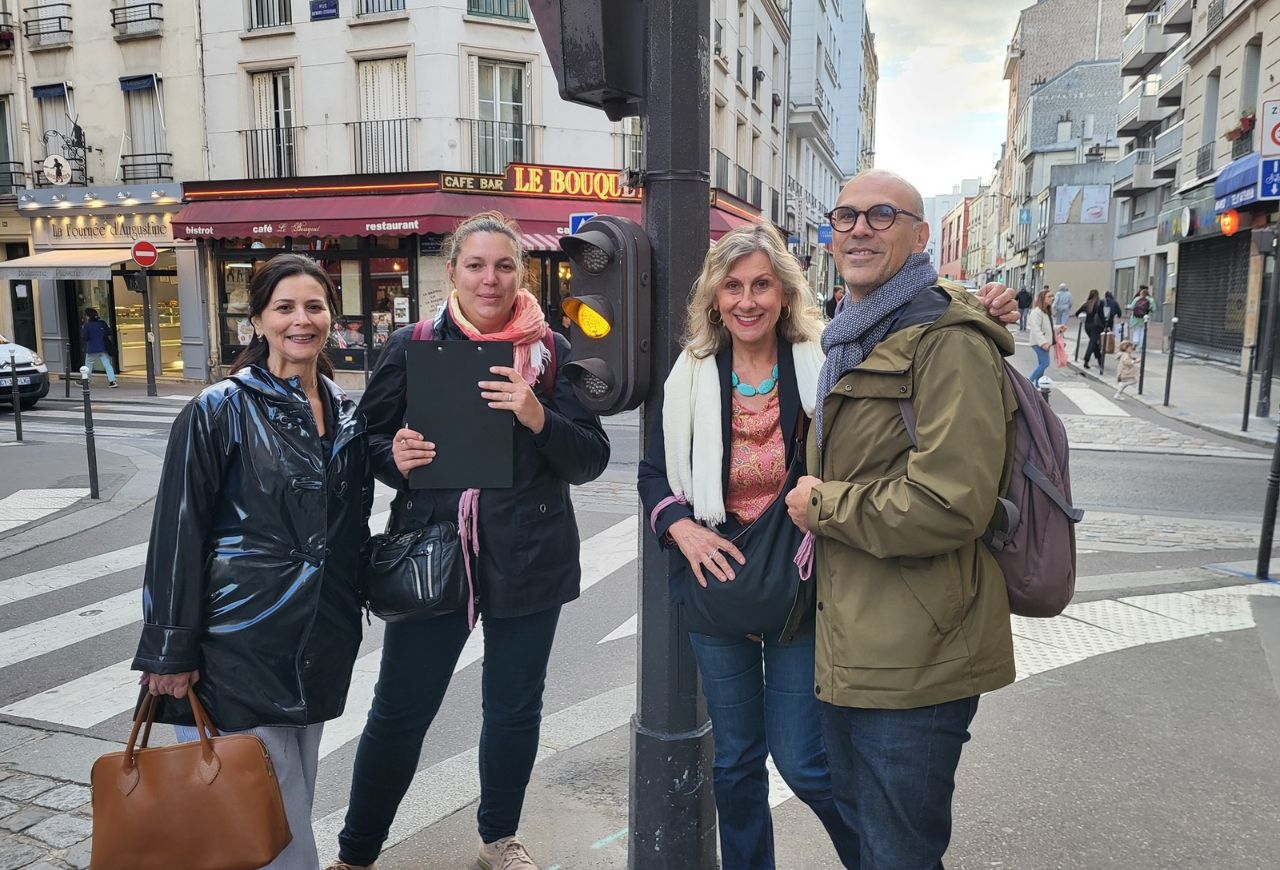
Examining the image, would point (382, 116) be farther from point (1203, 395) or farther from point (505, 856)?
point (505, 856)

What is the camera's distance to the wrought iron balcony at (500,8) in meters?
19.8

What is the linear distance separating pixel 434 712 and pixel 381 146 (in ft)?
63.2

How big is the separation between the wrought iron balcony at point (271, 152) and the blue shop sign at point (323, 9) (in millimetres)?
2487

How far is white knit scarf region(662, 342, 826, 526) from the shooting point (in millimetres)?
2443

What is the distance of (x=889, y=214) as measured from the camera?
2189 millimetres

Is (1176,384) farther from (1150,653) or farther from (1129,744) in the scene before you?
(1129,744)

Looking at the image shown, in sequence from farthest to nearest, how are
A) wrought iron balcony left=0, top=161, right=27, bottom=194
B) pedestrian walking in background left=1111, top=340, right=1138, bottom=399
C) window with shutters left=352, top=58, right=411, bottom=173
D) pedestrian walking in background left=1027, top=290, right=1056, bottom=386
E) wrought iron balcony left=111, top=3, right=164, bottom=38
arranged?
wrought iron balcony left=0, top=161, right=27, bottom=194
wrought iron balcony left=111, top=3, right=164, bottom=38
window with shutters left=352, top=58, right=411, bottom=173
pedestrian walking in background left=1111, top=340, right=1138, bottom=399
pedestrian walking in background left=1027, top=290, right=1056, bottom=386

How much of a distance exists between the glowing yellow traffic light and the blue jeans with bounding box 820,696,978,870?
1.19 metres

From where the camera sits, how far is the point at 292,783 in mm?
2459

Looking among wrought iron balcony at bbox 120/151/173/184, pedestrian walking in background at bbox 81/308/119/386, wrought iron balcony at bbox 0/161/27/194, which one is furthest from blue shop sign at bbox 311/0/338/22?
wrought iron balcony at bbox 0/161/27/194

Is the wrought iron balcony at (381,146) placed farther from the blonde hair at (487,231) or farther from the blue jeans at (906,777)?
the blue jeans at (906,777)

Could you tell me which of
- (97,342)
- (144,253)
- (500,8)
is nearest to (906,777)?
(144,253)

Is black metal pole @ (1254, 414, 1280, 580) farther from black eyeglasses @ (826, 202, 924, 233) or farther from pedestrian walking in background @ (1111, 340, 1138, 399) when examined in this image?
pedestrian walking in background @ (1111, 340, 1138, 399)

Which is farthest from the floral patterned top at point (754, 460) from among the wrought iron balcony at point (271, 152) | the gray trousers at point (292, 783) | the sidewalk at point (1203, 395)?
the wrought iron balcony at point (271, 152)
